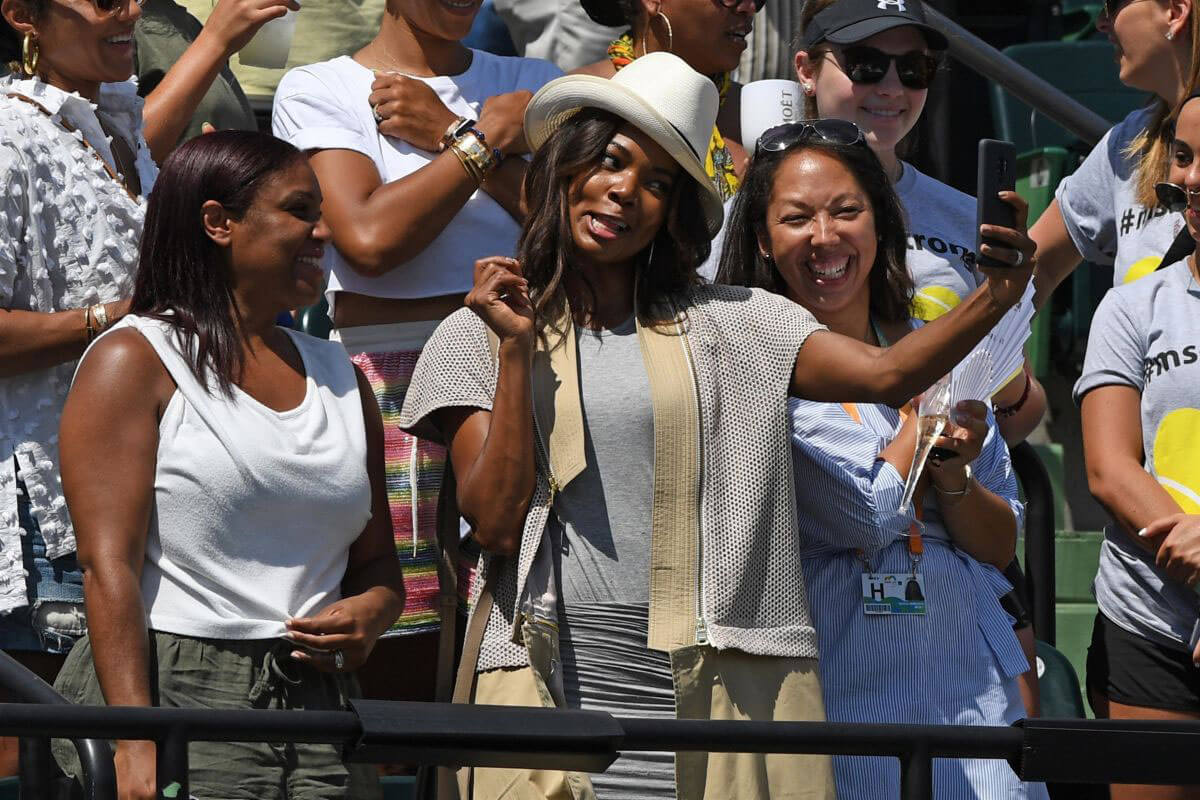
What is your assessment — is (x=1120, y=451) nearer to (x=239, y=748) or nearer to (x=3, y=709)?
(x=239, y=748)

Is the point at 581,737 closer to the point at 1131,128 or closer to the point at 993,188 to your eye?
the point at 993,188

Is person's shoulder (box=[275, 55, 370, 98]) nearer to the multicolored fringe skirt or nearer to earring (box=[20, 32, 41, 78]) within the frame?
earring (box=[20, 32, 41, 78])

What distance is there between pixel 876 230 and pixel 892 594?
0.73m

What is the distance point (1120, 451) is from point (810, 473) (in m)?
0.92

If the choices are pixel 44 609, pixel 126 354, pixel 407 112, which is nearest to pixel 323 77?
pixel 407 112

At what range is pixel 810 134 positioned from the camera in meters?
3.73

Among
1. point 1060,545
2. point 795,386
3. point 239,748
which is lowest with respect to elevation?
point 1060,545

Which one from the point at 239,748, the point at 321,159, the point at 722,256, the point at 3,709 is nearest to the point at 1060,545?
the point at 722,256

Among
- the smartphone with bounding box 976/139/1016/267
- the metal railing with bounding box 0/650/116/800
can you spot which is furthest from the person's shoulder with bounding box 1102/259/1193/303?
the metal railing with bounding box 0/650/116/800

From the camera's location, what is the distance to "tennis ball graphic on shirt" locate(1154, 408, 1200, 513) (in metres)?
3.91

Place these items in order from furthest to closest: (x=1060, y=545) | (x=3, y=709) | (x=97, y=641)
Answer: (x=1060, y=545), (x=97, y=641), (x=3, y=709)

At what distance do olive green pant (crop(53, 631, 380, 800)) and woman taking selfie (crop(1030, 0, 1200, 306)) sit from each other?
2155 millimetres

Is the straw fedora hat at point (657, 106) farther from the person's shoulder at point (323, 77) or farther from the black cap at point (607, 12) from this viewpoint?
the black cap at point (607, 12)

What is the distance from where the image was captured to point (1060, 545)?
19.5ft
